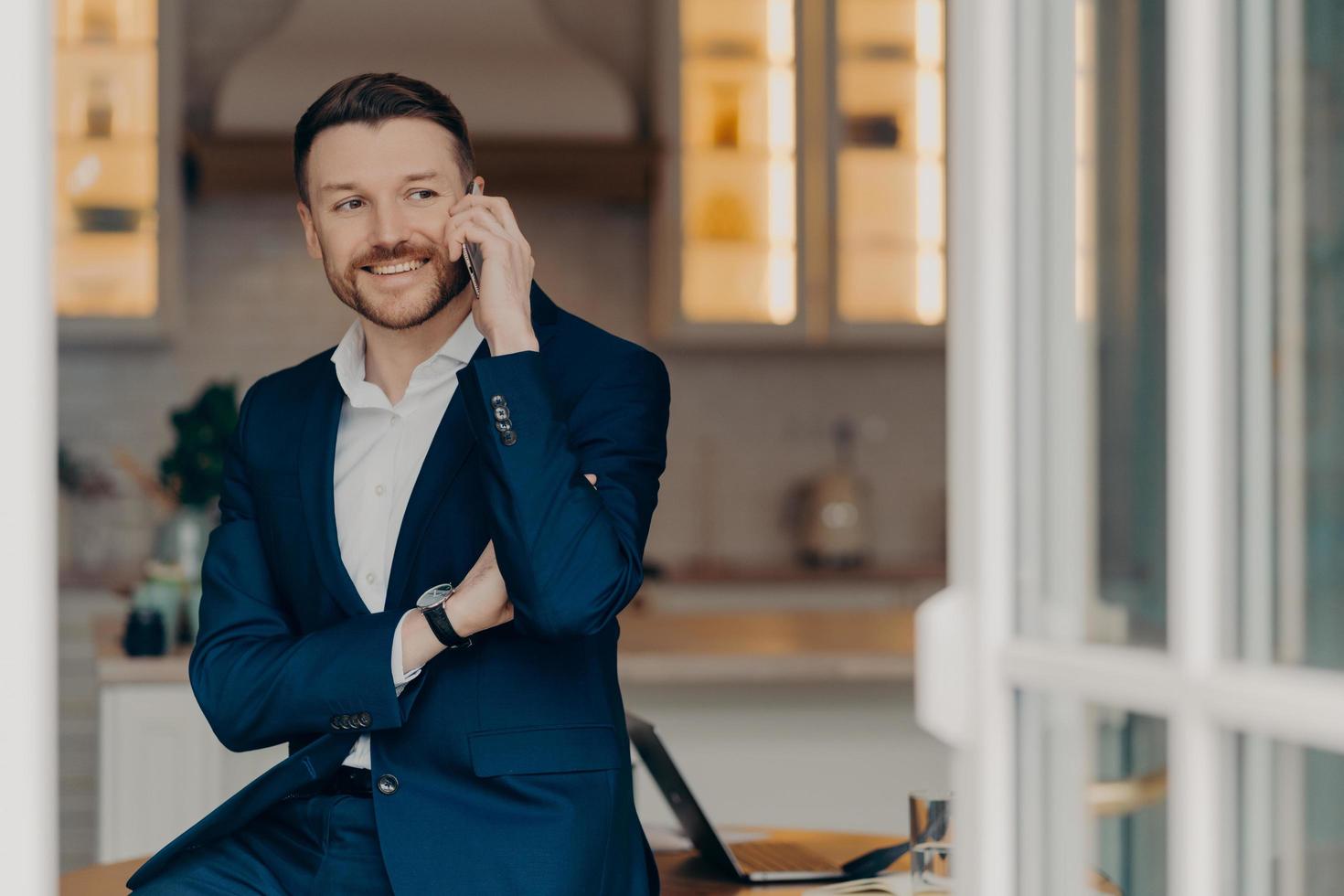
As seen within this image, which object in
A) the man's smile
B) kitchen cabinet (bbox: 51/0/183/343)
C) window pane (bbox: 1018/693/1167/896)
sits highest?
kitchen cabinet (bbox: 51/0/183/343)

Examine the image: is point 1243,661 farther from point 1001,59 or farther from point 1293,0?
point 1001,59

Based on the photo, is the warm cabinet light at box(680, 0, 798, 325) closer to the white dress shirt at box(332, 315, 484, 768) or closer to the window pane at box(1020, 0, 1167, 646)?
the white dress shirt at box(332, 315, 484, 768)

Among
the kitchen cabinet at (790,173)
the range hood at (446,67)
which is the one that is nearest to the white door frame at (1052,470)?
the range hood at (446,67)

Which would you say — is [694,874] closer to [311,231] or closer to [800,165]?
[311,231]

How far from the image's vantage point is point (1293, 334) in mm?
723

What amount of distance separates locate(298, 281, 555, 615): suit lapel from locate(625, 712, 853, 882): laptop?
340mm

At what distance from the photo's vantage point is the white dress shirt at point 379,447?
61.6 inches

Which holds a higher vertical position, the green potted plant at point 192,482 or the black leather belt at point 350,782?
the green potted plant at point 192,482

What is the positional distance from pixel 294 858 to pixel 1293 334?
43.6 inches

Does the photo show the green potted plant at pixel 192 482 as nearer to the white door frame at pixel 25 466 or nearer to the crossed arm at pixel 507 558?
the crossed arm at pixel 507 558

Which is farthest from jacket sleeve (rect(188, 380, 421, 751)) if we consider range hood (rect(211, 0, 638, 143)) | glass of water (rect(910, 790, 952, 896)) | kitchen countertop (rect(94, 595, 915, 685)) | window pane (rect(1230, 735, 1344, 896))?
range hood (rect(211, 0, 638, 143))

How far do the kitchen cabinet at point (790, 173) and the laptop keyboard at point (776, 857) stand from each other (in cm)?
333

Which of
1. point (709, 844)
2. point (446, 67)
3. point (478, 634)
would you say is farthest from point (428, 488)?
point (446, 67)

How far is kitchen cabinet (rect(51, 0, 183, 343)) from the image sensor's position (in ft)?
15.8
